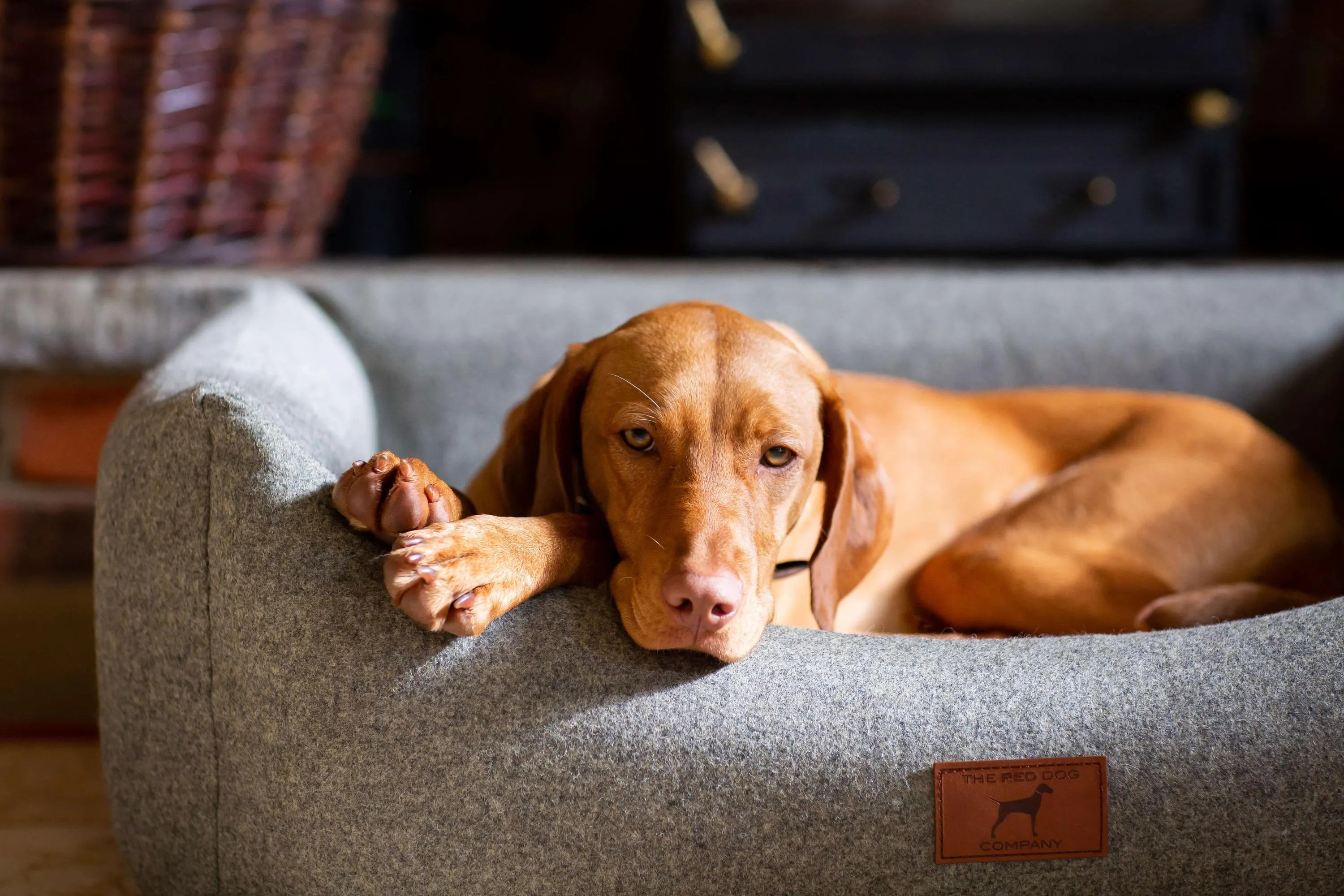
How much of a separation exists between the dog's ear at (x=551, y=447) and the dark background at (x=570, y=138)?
53.6 inches

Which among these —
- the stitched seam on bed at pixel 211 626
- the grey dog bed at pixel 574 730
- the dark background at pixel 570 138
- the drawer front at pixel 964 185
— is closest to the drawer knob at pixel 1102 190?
the drawer front at pixel 964 185

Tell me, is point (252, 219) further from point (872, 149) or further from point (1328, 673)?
point (1328, 673)

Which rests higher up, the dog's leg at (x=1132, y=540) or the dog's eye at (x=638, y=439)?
the dog's eye at (x=638, y=439)

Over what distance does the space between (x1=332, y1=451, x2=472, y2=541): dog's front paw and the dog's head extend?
0.81 ft

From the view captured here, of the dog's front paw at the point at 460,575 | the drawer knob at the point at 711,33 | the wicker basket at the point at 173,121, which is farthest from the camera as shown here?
the drawer knob at the point at 711,33

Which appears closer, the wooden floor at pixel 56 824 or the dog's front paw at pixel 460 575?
the dog's front paw at pixel 460 575

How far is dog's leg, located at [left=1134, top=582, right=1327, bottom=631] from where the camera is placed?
5.92ft

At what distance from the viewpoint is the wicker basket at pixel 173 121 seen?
2.39 meters

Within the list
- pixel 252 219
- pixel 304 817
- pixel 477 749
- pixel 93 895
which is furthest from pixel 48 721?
pixel 477 749

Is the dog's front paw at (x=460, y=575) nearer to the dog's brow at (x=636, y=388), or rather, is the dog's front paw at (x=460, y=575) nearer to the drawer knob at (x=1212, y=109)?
the dog's brow at (x=636, y=388)

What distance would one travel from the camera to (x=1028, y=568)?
1.96 m

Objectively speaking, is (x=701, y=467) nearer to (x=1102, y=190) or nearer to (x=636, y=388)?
(x=636, y=388)

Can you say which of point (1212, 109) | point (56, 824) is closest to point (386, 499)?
point (56, 824)

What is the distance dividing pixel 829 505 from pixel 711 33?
4.83ft
